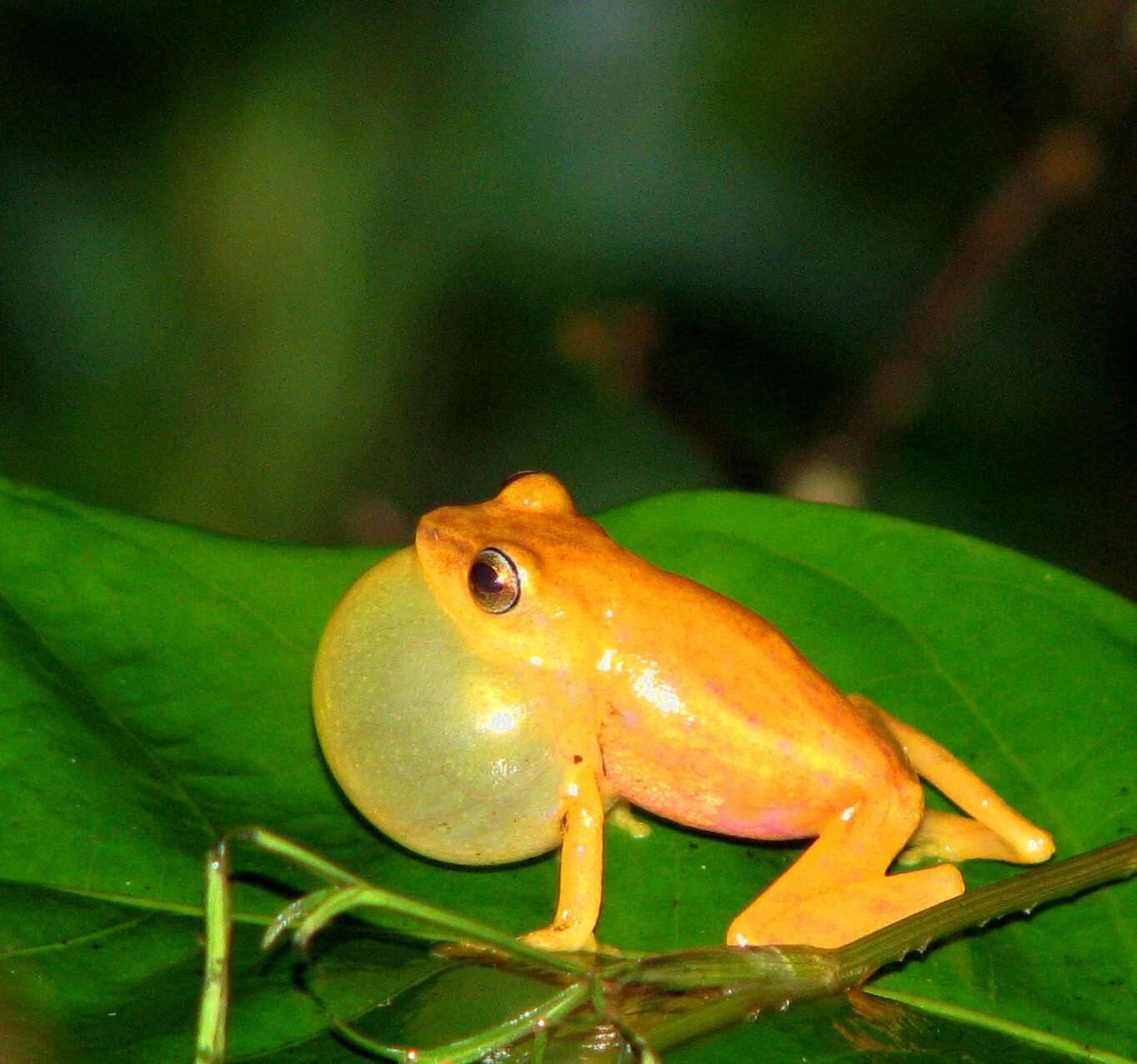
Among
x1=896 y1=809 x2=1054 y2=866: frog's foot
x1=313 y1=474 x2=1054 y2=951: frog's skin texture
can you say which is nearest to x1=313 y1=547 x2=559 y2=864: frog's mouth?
x1=313 y1=474 x2=1054 y2=951: frog's skin texture

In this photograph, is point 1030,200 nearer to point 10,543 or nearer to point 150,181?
point 150,181

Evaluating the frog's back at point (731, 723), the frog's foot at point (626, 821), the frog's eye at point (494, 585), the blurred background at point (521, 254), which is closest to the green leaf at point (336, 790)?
the frog's foot at point (626, 821)

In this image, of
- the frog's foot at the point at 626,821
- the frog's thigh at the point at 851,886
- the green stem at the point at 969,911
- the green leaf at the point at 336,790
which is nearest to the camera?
the green leaf at the point at 336,790

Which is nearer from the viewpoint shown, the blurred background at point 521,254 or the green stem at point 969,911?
the green stem at point 969,911

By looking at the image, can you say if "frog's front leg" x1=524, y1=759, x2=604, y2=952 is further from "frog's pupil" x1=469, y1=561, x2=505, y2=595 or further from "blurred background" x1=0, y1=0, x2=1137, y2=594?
"blurred background" x1=0, y1=0, x2=1137, y2=594

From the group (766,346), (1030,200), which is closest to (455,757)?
(1030,200)

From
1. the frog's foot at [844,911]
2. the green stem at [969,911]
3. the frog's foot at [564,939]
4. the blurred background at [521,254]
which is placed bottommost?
the green stem at [969,911]

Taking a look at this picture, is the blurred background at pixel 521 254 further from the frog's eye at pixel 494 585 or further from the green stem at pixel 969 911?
the green stem at pixel 969 911

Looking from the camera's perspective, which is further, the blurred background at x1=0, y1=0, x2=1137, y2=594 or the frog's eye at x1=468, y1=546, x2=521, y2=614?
the blurred background at x1=0, y1=0, x2=1137, y2=594
